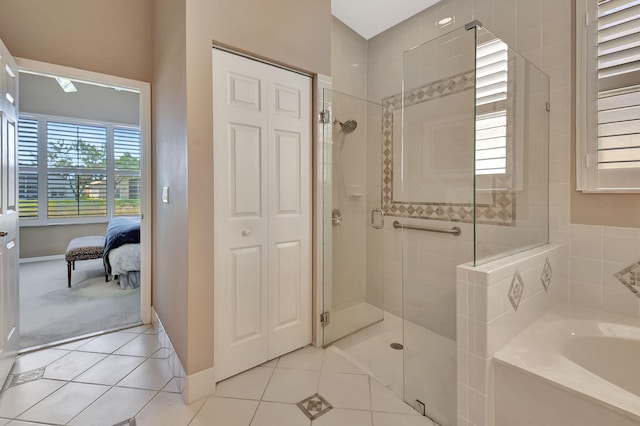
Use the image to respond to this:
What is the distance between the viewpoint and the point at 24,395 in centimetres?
176

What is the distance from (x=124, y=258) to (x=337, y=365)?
9.52ft

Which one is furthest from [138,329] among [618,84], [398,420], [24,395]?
[618,84]

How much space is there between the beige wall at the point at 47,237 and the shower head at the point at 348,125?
5421 millimetres

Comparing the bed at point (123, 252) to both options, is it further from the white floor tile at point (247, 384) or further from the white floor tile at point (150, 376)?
the white floor tile at point (247, 384)

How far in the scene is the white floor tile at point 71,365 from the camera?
1.96 metres

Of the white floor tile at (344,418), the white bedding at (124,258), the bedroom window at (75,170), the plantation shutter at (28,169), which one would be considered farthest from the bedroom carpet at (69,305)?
the white floor tile at (344,418)

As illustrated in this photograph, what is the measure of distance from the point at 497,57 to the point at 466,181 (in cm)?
68

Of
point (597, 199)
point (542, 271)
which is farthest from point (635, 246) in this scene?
point (542, 271)

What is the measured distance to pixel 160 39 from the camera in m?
2.31

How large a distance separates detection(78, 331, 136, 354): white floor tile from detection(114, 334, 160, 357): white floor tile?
→ 6 cm

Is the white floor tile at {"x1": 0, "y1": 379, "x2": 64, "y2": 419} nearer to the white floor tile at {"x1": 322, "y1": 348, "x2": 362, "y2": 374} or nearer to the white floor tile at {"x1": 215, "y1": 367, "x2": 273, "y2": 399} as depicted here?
the white floor tile at {"x1": 215, "y1": 367, "x2": 273, "y2": 399}

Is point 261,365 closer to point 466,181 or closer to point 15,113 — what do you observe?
point 466,181

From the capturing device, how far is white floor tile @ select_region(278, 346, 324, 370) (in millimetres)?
2061

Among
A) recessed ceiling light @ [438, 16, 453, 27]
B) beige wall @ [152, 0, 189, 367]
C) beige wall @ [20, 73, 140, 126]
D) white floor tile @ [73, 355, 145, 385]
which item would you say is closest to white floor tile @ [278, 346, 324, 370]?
beige wall @ [152, 0, 189, 367]
